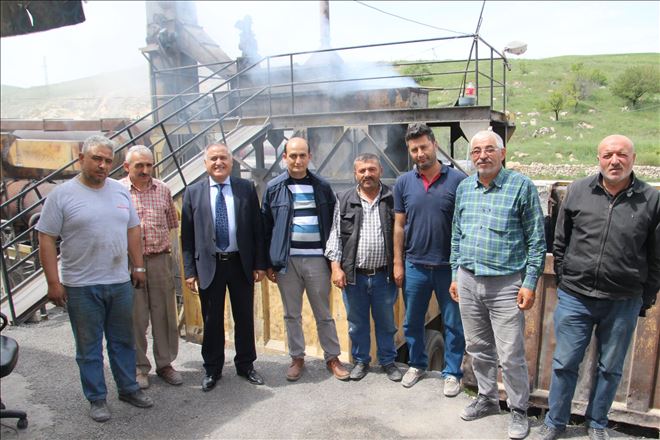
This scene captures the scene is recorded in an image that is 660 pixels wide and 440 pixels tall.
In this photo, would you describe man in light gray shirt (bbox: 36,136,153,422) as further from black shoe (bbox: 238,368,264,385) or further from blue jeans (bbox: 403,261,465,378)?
blue jeans (bbox: 403,261,465,378)

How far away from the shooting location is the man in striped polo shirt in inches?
153

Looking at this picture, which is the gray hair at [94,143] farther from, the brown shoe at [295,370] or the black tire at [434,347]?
the black tire at [434,347]

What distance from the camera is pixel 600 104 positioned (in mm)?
39531

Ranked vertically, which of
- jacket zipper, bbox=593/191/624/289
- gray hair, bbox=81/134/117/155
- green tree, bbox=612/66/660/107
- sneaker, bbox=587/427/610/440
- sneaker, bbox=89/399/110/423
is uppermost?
green tree, bbox=612/66/660/107

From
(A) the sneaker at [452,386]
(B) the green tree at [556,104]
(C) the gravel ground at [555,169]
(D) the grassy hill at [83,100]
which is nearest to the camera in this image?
(A) the sneaker at [452,386]

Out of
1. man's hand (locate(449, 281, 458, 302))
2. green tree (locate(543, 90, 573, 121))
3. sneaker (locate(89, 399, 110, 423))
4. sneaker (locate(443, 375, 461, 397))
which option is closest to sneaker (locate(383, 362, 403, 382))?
sneaker (locate(443, 375, 461, 397))

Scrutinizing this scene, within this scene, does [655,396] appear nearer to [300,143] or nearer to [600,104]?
[300,143]

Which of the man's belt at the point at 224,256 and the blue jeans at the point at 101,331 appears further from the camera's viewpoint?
the man's belt at the point at 224,256

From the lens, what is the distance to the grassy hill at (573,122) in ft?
85.4

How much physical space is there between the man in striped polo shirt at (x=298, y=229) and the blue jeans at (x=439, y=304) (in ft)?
2.27

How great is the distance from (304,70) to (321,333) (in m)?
8.81

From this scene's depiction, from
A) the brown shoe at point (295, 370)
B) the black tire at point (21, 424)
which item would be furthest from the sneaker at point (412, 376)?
the black tire at point (21, 424)

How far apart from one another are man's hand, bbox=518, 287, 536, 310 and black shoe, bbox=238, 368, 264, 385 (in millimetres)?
2200

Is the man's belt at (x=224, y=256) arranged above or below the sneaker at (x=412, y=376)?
above
